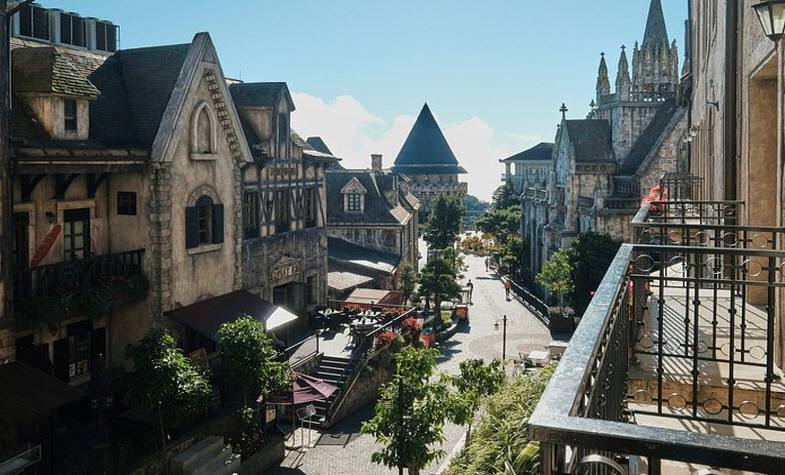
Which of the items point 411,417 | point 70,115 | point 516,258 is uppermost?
point 70,115

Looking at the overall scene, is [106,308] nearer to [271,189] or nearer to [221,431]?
[221,431]

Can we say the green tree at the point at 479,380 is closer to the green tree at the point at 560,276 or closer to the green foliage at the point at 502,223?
the green tree at the point at 560,276

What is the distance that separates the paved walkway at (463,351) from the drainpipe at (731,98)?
43.0 ft

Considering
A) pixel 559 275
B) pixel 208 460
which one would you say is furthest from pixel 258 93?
pixel 559 275

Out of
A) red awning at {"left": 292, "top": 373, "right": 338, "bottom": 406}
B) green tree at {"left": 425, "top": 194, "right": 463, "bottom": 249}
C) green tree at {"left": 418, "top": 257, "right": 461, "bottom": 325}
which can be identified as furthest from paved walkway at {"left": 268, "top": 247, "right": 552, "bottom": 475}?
green tree at {"left": 425, "top": 194, "right": 463, "bottom": 249}

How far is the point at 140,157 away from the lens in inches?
842

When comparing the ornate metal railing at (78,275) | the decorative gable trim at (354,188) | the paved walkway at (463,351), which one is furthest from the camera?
the decorative gable trim at (354,188)

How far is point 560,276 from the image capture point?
44594 millimetres

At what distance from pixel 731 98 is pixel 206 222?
1782 centimetres

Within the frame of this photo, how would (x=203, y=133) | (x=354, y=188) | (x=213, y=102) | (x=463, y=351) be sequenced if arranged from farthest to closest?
1. (x=354, y=188)
2. (x=463, y=351)
3. (x=213, y=102)
4. (x=203, y=133)

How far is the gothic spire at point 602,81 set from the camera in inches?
2447

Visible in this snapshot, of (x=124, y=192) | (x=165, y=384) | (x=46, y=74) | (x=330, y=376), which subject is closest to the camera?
(x=165, y=384)

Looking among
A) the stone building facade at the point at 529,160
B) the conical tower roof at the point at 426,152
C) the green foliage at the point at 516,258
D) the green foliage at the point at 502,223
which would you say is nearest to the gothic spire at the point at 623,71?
the green foliage at the point at 516,258

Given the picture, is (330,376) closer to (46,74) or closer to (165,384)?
(165,384)
